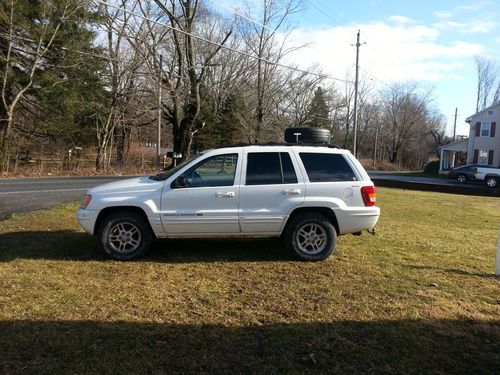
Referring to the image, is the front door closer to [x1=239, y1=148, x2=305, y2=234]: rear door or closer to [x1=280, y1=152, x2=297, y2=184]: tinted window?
[x1=239, y1=148, x2=305, y2=234]: rear door

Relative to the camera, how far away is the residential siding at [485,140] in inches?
1820

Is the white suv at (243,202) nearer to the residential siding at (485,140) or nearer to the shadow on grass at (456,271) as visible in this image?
the shadow on grass at (456,271)

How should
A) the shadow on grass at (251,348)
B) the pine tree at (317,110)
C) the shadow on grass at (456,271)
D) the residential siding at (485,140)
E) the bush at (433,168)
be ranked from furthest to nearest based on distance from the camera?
the bush at (433,168), the pine tree at (317,110), the residential siding at (485,140), the shadow on grass at (456,271), the shadow on grass at (251,348)

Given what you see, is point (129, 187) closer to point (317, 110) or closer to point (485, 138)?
point (485, 138)

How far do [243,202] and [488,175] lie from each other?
33130 millimetres

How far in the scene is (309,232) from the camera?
273 inches

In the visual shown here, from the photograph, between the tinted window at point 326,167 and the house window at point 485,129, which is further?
the house window at point 485,129

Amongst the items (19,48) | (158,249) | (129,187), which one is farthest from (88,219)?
(19,48)

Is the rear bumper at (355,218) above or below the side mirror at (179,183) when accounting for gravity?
below

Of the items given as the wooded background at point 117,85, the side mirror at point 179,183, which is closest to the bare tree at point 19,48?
the wooded background at point 117,85

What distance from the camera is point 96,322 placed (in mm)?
4395

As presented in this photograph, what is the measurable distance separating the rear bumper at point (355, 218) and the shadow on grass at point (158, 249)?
3.07ft

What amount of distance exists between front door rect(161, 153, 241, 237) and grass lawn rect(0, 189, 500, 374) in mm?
487

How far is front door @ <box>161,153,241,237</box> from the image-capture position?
672 centimetres
